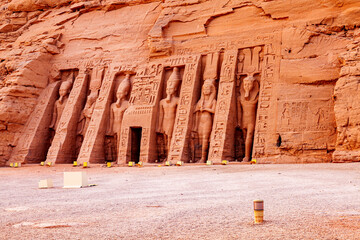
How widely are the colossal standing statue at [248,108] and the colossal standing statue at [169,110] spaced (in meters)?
2.20

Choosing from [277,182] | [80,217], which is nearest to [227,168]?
[277,182]

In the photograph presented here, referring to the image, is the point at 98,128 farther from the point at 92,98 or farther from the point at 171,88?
the point at 171,88

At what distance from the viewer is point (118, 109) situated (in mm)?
15383

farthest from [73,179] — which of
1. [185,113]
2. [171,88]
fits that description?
[171,88]

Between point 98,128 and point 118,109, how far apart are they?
0.95 meters

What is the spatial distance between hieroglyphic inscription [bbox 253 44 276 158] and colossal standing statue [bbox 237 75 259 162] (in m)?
0.39

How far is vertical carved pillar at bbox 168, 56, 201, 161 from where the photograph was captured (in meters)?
13.1

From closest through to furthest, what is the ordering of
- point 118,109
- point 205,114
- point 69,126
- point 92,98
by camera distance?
point 205,114
point 118,109
point 69,126
point 92,98

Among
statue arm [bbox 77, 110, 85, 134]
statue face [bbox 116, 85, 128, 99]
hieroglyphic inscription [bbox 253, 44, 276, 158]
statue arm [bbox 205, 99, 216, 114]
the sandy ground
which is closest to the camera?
the sandy ground

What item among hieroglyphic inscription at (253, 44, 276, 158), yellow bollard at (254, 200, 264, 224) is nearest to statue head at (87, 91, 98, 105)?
hieroglyphic inscription at (253, 44, 276, 158)

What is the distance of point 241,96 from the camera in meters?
13.2

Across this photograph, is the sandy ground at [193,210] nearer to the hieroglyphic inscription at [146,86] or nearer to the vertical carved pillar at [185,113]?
the vertical carved pillar at [185,113]

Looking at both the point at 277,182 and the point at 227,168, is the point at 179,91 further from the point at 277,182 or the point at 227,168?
the point at 277,182

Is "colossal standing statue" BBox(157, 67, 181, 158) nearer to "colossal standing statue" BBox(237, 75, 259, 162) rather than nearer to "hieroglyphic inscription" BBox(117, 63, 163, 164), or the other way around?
"hieroglyphic inscription" BBox(117, 63, 163, 164)
